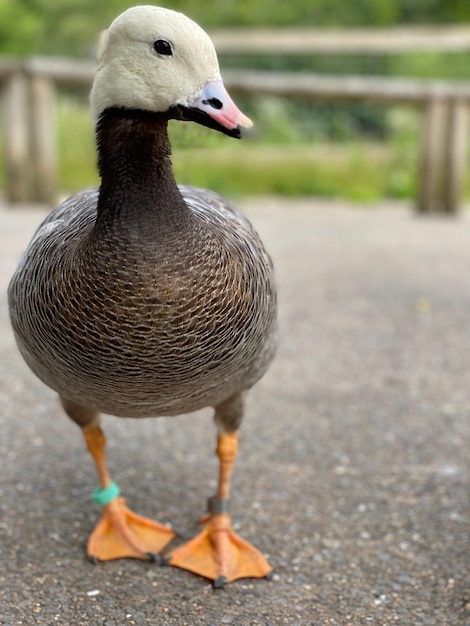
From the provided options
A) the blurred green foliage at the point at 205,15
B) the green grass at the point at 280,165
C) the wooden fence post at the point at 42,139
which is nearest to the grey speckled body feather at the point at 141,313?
the wooden fence post at the point at 42,139

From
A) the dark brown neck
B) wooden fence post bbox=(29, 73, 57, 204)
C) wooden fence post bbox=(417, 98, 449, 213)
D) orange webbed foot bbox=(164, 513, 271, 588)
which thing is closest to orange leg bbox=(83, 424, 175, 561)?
orange webbed foot bbox=(164, 513, 271, 588)

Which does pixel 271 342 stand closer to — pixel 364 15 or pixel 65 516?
pixel 65 516

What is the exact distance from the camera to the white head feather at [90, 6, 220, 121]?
186 centimetres

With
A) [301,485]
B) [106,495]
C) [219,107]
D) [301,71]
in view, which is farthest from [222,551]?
[301,71]

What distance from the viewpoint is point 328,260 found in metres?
6.47

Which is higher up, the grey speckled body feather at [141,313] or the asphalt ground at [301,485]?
the grey speckled body feather at [141,313]

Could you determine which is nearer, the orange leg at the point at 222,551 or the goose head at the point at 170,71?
the goose head at the point at 170,71

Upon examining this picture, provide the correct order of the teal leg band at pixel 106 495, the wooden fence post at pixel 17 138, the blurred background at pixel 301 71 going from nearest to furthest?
1. the teal leg band at pixel 106 495
2. the wooden fence post at pixel 17 138
3. the blurred background at pixel 301 71

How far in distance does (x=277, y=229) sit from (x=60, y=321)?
5551mm

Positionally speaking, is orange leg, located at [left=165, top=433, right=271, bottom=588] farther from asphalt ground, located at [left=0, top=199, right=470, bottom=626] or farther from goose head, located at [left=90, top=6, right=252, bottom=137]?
goose head, located at [left=90, top=6, right=252, bottom=137]

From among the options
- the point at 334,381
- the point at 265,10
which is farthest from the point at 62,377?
the point at 265,10

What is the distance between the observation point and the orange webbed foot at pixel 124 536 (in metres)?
2.70

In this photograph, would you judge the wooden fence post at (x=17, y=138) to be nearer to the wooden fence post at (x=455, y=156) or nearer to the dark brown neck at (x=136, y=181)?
the wooden fence post at (x=455, y=156)

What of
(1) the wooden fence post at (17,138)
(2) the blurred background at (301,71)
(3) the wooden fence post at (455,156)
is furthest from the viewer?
(2) the blurred background at (301,71)
